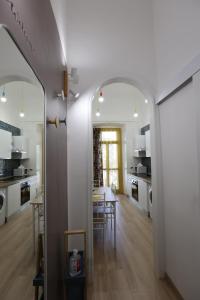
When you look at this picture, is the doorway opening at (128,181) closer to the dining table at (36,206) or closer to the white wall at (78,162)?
the white wall at (78,162)

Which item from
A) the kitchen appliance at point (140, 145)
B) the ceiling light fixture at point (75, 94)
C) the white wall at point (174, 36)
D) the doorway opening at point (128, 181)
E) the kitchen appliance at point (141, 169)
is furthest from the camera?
the kitchen appliance at point (141, 169)

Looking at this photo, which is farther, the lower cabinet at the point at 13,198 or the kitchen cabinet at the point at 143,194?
the kitchen cabinet at the point at 143,194

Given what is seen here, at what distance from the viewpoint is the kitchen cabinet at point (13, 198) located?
2.86 ft

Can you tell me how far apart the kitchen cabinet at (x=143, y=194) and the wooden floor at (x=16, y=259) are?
3.84 m

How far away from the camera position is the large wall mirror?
738 mm

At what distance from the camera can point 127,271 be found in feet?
8.14

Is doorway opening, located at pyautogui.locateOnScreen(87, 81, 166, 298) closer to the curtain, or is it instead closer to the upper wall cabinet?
the curtain

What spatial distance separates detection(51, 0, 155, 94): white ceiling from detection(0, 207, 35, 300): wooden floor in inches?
73.7

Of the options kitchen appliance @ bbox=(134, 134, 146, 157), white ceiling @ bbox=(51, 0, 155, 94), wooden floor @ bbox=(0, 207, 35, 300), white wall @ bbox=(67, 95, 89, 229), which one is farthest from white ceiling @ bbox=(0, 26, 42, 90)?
kitchen appliance @ bbox=(134, 134, 146, 157)

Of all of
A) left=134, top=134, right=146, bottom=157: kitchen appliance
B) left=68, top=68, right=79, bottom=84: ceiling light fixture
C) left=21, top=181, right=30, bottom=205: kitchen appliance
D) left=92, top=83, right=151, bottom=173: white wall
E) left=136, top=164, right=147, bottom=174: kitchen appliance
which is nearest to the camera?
left=21, top=181, right=30, bottom=205: kitchen appliance

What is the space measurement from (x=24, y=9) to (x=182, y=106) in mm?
1469

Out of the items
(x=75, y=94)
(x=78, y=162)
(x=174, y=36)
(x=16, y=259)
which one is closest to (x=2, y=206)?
(x=16, y=259)

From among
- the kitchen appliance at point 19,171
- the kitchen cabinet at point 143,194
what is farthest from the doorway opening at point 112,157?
the kitchen appliance at point 19,171

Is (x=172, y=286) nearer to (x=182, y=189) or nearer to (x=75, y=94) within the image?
(x=182, y=189)
